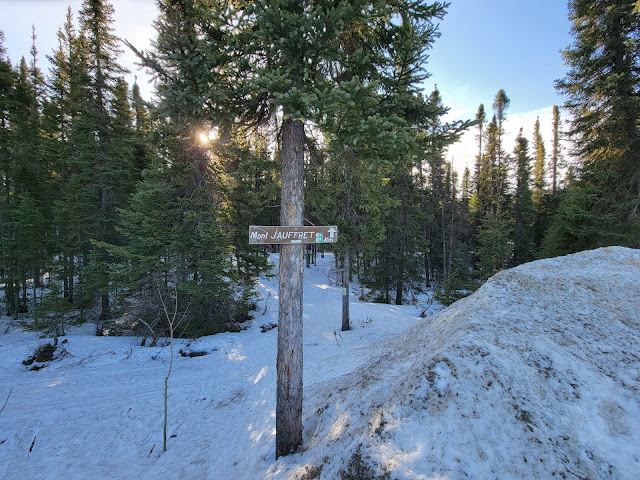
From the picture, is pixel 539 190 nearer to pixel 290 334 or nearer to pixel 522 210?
pixel 522 210

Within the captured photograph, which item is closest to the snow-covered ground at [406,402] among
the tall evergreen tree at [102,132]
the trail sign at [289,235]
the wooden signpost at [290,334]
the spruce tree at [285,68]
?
the wooden signpost at [290,334]

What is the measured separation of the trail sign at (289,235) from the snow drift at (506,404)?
8.91 ft

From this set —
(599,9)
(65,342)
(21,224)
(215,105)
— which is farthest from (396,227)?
(21,224)

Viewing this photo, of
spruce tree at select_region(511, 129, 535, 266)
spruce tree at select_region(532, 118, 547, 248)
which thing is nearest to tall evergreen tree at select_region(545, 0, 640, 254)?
spruce tree at select_region(511, 129, 535, 266)

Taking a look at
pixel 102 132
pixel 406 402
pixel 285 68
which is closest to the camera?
A: pixel 406 402

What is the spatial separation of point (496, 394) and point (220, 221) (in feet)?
39.5

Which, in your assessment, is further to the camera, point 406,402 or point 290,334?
point 290,334

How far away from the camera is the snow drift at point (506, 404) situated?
10.2ft

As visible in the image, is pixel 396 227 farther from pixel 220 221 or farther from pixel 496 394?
pixel 496 394

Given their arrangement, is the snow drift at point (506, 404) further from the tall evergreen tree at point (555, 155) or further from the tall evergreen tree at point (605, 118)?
the tall evergreen tree at point (555, 155)

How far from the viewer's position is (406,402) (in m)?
4.04

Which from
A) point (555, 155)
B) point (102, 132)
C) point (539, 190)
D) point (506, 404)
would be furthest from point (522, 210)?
point (102, 132)

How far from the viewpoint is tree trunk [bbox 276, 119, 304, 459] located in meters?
4.90

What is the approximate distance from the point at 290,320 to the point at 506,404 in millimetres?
3346
